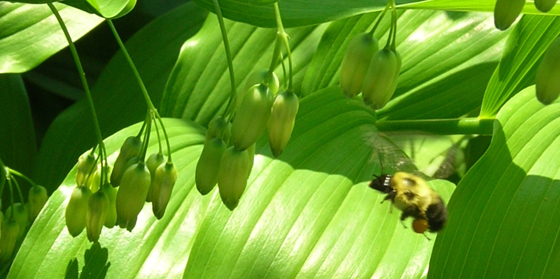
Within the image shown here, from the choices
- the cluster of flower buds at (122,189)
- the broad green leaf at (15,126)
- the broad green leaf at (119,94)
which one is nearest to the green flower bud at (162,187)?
the cluster of flower buds at (122,189)

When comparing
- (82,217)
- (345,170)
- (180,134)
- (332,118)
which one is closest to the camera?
(82,217)

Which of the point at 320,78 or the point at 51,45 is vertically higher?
the point at 51,45

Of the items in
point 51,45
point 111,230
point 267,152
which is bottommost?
point 111,230

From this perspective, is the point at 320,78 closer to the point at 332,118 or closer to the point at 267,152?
the point at 332,118

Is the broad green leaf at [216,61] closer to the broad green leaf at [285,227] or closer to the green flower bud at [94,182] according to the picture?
the broad green leaf at [285,227]

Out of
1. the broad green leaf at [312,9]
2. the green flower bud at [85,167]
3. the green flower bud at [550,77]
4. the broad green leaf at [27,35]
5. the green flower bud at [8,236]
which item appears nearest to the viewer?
the green flower bud at [550,77]

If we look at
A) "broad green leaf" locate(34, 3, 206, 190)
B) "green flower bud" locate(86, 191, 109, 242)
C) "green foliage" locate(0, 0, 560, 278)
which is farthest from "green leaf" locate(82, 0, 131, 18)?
"broad green leaf" locate(34, 3, 206, 190)

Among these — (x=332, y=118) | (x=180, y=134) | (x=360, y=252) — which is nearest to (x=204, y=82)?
(x=180, y=134)
